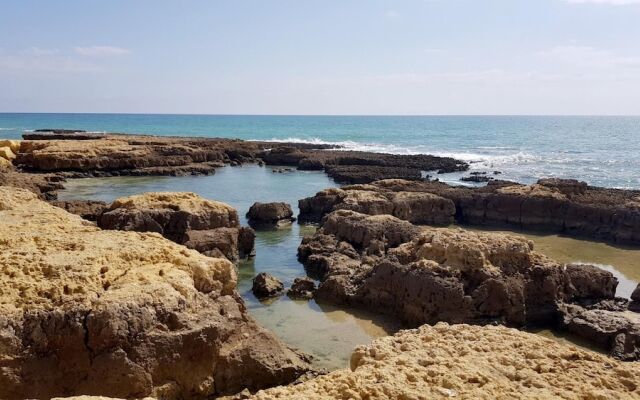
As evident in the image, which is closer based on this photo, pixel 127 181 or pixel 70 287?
pixel 70 287

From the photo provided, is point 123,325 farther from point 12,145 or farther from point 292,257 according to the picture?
point 12,145

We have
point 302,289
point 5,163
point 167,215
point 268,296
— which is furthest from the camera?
point 5,163

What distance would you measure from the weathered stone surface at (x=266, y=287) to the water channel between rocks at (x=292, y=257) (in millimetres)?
237

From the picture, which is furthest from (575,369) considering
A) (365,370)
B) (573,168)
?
(573,168)

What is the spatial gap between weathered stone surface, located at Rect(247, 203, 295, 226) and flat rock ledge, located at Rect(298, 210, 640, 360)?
9350 millimetres

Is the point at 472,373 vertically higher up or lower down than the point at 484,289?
higher up

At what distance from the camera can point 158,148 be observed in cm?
4922

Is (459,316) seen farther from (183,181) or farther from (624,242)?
(183,181)

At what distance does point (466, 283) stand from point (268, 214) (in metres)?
13.0

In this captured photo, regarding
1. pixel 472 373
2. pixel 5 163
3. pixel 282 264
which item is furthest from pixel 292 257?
pixel 5 163

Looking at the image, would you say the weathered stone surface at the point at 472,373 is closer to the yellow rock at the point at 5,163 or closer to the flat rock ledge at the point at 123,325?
the flat rock ledge at the point at 123,325

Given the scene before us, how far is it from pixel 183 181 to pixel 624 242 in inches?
1084

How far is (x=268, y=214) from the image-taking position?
25062 mm

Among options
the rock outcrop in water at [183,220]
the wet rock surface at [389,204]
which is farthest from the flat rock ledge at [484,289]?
the wet rock surface at [389,204]
